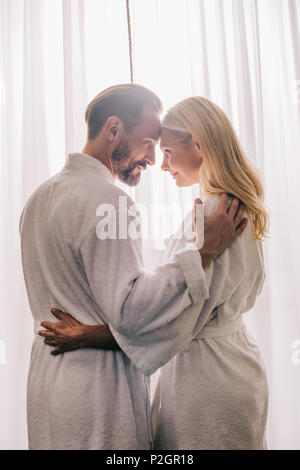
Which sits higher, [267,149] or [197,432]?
[267,149]

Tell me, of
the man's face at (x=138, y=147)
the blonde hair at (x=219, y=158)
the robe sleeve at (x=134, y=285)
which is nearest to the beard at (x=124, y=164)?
the man's face at (x=138, y=147)

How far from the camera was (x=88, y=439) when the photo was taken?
0.73 metres

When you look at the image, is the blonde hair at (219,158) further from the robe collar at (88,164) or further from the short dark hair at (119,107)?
the robe collar at (88,164)

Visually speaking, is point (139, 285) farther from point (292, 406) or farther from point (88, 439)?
point (292, 406)

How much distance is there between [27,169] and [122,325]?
86 cm

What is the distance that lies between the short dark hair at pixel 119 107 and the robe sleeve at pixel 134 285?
1.02ft

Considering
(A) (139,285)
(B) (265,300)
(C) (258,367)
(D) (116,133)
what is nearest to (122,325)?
(A) (139,285)

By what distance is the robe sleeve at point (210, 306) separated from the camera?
0.75 metres

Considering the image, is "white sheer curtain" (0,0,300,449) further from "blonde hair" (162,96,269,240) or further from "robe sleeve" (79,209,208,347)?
"robe sleeve" (79,209,208,347)

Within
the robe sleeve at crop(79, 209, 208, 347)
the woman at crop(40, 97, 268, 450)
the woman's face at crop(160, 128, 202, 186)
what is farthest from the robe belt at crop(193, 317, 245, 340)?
the woman's face at crop(160, 128, 202, 186)

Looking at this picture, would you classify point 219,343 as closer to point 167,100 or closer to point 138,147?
point 138,147

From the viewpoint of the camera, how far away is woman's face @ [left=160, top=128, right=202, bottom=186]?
3.10 ft

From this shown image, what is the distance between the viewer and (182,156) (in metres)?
0.96

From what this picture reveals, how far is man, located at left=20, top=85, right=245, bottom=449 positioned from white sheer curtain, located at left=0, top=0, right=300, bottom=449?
519 mm
